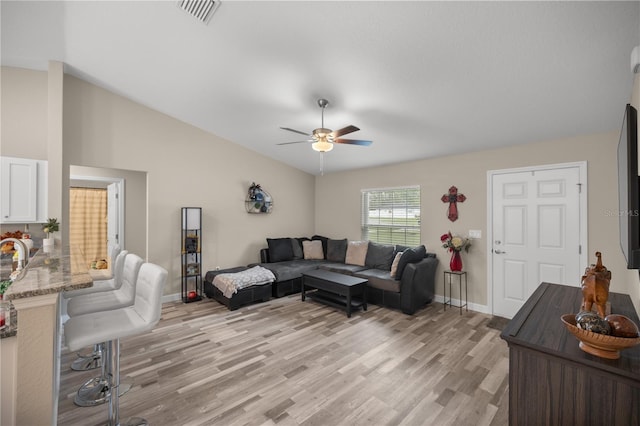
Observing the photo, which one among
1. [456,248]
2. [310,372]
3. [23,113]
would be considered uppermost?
[23,113]

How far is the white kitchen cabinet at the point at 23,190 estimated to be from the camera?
2904 millimetres

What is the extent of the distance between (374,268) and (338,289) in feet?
4.05

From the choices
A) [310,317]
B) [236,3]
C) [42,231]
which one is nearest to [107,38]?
[236,3]

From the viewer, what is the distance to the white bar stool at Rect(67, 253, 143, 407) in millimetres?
2146

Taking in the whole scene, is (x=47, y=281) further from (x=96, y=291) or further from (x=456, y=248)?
(x=456, y=248)

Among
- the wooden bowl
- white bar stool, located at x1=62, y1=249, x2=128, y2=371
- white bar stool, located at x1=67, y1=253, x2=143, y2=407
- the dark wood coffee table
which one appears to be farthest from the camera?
the dark wood coffee table

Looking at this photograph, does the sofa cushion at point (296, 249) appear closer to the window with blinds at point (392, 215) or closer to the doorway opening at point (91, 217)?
the window with blinds at point (392, 215)

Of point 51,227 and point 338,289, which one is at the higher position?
point 51,227

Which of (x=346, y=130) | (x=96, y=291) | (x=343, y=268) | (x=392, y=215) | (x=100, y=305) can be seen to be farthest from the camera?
(x=392, y=215)

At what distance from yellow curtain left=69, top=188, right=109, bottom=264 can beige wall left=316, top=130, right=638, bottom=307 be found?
15.9 ft

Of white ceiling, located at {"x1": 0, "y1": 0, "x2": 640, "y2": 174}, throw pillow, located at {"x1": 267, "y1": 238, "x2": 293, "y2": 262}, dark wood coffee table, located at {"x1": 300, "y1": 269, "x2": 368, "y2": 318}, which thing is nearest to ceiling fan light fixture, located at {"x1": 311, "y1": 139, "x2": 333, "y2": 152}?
white ceiling, located at {"x1": 0, "y1": 0, "x2": 640, "y2": 174}

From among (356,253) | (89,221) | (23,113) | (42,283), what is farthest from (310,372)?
(89,221)

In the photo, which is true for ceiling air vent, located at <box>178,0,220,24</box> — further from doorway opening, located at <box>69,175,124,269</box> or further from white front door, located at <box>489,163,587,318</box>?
doorway opening, located at <box>69,175,124,269</box>

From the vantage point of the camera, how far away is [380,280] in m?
4.29
